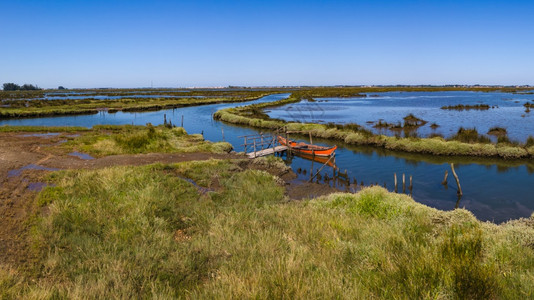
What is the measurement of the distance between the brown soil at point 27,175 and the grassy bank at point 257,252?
1.79ft

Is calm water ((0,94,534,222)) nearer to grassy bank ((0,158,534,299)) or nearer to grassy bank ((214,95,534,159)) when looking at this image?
grassy bank ((214,95,534,159))

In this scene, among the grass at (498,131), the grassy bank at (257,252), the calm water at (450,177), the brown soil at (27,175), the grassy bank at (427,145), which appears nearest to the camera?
the grassy bank at (257,252)

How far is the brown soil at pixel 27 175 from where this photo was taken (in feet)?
28.5

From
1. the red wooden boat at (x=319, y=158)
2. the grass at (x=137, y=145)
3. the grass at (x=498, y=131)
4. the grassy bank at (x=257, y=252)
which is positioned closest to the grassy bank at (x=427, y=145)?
the red wooden boat at (x=319, y=158)

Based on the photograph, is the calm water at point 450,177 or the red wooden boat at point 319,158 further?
the red wooden boat at point 319,158

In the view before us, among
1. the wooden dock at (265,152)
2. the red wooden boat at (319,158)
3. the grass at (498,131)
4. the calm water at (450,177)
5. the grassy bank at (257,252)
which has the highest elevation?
the grass at (498,131)

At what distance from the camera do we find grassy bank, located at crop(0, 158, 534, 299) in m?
4.70

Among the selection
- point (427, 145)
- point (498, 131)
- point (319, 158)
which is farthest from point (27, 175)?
point (498, 131)

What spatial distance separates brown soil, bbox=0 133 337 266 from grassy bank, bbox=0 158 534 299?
544 mm

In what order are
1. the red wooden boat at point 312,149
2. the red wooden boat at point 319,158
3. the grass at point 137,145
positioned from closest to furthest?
the grass at point 137,145, the red wooden boat at point 319,158, the red wooden boat at point 312,149

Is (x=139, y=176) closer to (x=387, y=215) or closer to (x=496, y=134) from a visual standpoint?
(x=387, y=215)

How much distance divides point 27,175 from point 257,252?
16.2m

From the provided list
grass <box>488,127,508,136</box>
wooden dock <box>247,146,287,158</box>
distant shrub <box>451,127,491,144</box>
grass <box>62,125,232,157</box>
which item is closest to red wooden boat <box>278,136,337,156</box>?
wooden dock <box>247,146,287,158</box>

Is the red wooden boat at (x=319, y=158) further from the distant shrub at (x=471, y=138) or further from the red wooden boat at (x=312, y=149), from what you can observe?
the distant shrub at (x=471, y=138)
